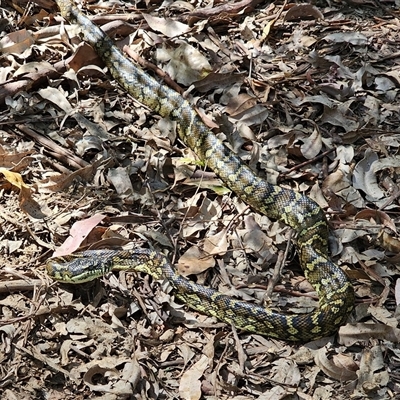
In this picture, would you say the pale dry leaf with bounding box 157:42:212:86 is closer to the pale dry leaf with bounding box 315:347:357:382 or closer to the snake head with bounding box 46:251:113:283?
the snake head with bounding box 46:251:113:283

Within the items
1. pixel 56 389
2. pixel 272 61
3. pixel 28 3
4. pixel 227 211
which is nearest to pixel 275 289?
pixel 227 211

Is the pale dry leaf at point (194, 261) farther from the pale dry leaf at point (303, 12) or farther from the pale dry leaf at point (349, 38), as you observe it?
the pale dry leaf at point (303, 12)

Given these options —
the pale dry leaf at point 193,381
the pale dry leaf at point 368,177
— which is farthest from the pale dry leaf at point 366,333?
the pale dry leaf at point 368,177

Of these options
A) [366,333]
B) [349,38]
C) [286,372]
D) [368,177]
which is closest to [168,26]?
[349,38]

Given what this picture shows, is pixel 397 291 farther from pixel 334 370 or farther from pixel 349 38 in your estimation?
pixel 349 38

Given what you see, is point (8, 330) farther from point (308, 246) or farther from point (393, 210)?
point (393, 210)

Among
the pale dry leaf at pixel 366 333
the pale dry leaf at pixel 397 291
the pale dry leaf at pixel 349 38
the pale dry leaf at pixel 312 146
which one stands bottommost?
the pale dry leaf at pixel 397 291
